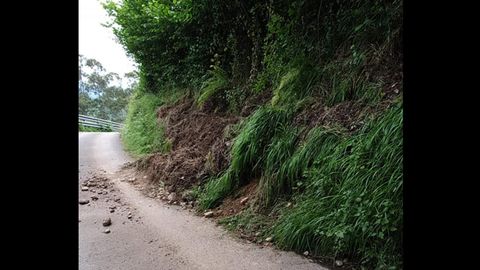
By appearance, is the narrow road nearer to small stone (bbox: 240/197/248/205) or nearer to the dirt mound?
small stone (bbox: 240/197/248/205)

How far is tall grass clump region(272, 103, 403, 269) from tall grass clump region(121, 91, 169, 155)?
130 inches

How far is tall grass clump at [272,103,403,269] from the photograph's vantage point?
75.2 inches

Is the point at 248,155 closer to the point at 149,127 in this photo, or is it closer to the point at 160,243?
the point at 160,243

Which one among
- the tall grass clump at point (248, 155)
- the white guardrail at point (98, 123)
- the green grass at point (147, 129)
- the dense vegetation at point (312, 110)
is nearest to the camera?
the dense vegetation at point (312, 110)

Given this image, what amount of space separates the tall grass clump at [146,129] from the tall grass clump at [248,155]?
2082 mm

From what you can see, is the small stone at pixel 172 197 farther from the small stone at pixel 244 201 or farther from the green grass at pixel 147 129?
the green grass at pixel 147 129

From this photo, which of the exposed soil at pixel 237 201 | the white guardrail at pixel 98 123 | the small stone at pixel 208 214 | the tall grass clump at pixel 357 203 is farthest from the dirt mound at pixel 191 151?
the white guardrail at pixel 98 123

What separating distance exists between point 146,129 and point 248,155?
4023mm

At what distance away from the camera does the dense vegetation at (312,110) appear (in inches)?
82.7

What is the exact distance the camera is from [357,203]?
2.13 meters
